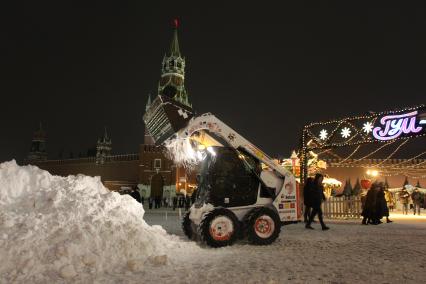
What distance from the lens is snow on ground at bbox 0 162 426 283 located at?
5457 mm

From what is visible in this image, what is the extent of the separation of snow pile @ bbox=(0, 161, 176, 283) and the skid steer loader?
1076 mm

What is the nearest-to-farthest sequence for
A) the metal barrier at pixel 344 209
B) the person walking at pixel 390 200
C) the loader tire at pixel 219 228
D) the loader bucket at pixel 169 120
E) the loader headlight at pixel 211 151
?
the loader tire at pixel 219 228 → the loader headlight at pixel 211 151 → the loader bucket at pixel 169 120 → the metal barrier at pixel 344 209 → the person walking at pixel 390 200

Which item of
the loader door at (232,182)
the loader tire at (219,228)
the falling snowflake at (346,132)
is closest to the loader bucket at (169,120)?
the loader door at (232,182)

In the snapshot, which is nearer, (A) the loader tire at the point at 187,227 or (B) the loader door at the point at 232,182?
(B) the loader door at the point at 232,182

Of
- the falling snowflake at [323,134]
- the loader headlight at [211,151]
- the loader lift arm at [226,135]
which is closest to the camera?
the loader headlight at [211,151]

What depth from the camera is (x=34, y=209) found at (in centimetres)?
721

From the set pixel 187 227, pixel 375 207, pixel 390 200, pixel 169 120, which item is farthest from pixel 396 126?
pixel 390 200

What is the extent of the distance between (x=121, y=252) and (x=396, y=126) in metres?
13.2

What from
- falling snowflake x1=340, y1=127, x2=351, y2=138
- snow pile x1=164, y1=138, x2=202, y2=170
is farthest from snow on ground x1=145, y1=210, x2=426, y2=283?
falling snowflake x1=340, y1=127, x2=351, y2=138

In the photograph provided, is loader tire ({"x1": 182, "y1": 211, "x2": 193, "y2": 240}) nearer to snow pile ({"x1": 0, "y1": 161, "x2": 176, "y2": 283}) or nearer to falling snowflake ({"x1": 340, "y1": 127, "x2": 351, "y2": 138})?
snow pile ({"x1": 0, "y1": 161, "x2": 176, "y2": 283})

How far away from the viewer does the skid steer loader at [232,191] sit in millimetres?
8594

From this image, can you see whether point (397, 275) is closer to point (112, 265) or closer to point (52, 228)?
point (112, 265)

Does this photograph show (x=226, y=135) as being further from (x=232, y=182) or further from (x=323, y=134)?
(x=323, y=134)

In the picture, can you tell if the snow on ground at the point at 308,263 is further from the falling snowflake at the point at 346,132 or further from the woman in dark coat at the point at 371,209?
the falling snowflake at the point at 346,132
